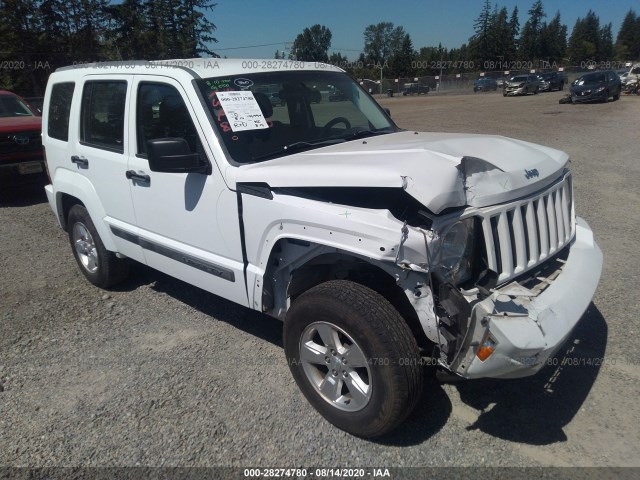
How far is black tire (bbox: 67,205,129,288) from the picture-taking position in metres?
4.69

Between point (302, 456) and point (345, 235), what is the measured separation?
1258mm

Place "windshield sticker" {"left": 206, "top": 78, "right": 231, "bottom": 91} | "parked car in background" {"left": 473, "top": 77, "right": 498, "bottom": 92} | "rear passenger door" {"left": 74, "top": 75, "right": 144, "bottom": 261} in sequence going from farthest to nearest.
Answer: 1. "parked car in background" {"left": 473, "top": 77, "right": 498, "bottom": 92}
2. "rear passenger door" {"left": 74, "top": 75, "right": 144, "bottom": 261}
3. "windshield sticker" {"left": 206, "top": 78, "right": 231, "bottom": 91}

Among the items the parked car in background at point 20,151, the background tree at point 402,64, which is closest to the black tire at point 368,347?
the parked car in background at point 20,151

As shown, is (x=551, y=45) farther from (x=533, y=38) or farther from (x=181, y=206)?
(x=181, y=206)

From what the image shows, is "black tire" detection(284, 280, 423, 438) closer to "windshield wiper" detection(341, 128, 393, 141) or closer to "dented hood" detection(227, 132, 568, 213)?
"dented hood" detection(227, 132, 568, 213)

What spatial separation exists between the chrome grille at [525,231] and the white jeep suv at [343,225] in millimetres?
12

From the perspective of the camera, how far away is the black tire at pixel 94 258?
15.4 feet

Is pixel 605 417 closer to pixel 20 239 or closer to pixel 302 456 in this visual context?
pixel 302 456

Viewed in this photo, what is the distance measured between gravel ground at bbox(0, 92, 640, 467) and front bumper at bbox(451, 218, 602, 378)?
0.66m

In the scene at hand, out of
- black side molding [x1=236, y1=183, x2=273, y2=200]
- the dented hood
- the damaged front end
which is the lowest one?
the damaged front end

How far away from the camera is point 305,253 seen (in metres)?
2.95

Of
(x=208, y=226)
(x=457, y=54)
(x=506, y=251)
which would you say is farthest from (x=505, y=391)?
(x=457, y=54)

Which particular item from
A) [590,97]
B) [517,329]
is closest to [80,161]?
[517,329]

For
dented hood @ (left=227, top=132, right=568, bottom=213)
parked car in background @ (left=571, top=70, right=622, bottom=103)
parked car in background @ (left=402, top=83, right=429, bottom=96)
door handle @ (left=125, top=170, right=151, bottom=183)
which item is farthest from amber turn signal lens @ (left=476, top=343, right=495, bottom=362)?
parked car in background @ (left=402, top=83, right=429, bottom=96)
